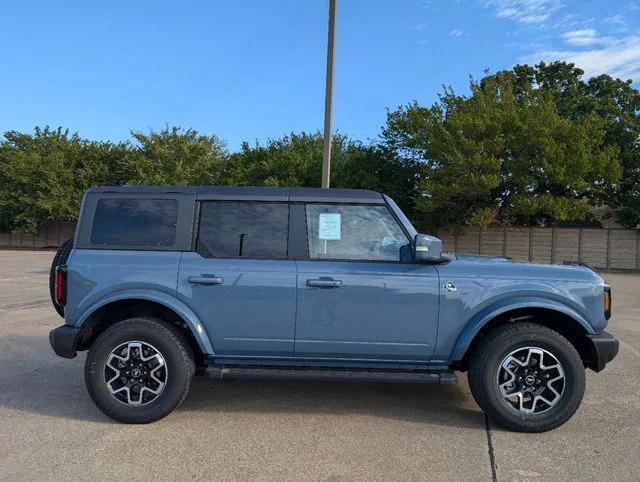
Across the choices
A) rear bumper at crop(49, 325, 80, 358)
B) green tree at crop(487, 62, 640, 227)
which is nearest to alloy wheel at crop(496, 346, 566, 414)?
rear bumper at crop(49, 325, 80, 358)

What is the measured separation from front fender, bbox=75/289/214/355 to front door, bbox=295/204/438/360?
2.59ft

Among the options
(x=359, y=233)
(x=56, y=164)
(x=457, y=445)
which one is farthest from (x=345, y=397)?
(x=56, y=164)

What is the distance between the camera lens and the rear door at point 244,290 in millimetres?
4449

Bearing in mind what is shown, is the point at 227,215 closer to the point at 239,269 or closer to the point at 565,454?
the point at 239,269

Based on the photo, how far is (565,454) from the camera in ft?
13.2

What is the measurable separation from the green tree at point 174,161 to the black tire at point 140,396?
28617 millimetres

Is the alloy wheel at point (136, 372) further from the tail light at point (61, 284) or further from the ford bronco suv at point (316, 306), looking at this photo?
the tail light at point (61, 284)

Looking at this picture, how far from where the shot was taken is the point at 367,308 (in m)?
4.41

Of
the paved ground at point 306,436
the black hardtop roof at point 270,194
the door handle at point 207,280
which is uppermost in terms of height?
the black hardtop roof at point 270,194

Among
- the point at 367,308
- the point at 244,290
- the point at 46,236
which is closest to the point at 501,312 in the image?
the point at 367,308

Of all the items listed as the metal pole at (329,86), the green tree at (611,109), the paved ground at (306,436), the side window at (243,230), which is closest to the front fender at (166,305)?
the side window at (243,230)

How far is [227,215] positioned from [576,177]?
73.5 ft

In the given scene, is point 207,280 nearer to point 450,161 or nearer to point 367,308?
point 367,308

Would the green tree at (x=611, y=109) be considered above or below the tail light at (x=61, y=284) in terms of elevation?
above
